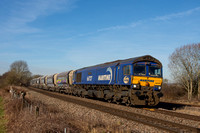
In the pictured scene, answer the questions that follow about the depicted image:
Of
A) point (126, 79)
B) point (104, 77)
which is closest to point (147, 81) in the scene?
point (126, 79)

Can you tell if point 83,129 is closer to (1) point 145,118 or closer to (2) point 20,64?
(1) point 145,118

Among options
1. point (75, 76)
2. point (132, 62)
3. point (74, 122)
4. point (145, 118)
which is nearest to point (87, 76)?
point (75, 76)

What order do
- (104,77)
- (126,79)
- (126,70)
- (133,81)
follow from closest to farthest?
(133,81) < (126,79) < (126,70) < (104,77)

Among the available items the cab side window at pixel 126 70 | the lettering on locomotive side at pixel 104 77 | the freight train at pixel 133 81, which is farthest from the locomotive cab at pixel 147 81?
the lettering on locomotive side at pixel 104 77

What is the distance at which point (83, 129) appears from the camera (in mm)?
7074

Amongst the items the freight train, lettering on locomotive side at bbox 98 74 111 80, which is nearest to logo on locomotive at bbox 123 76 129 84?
the freight train

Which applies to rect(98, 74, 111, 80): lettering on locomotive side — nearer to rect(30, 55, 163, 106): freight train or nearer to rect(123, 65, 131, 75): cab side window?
rect(30, 55, 163, 106): freight train

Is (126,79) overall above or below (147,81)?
above

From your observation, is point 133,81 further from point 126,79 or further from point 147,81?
point 147,81

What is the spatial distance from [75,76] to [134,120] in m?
18.7

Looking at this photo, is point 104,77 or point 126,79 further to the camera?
point 104,77

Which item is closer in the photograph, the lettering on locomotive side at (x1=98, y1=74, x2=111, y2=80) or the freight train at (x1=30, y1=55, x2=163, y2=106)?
the freight train at (x1=30, y1=55, x2=163, y2=106)

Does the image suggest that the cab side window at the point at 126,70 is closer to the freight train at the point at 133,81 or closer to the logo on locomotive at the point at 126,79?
the freight train at the point at 133,81

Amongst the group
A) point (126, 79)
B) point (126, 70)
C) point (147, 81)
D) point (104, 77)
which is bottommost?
point (147, 81)
